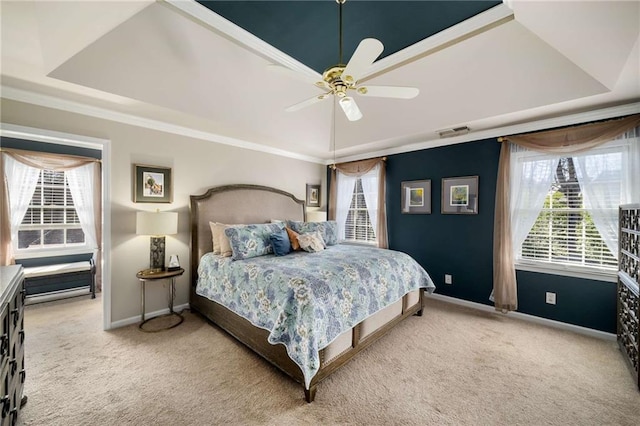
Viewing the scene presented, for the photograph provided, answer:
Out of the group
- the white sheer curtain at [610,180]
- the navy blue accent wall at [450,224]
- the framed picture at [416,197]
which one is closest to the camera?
the white sheer curtain at [610,180]

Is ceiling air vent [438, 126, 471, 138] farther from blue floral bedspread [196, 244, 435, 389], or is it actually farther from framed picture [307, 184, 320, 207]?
framed picture [307, 184, 320, 207]

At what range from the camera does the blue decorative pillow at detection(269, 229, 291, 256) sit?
10.5ft

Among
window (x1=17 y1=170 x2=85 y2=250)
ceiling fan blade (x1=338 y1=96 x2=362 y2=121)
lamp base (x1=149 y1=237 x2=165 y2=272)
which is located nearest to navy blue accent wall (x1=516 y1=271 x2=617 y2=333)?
ceiling fan blade (x1=338 y1=96 x2=362 y2=121)

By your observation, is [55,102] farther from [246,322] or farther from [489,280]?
[489,280]

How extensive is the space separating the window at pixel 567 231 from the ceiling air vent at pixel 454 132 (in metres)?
1.12

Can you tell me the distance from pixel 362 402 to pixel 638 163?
3.57 metres

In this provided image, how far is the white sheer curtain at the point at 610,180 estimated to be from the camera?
8.80ft

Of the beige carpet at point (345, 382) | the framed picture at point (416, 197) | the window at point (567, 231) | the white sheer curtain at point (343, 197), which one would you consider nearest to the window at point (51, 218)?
the beige carpet at point (345, 382)

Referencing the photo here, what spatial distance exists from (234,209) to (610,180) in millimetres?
4611

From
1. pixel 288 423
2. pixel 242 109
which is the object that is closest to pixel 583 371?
pixel 288 423

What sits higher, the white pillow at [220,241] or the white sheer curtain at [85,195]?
the white sheer curtain at [85,195]

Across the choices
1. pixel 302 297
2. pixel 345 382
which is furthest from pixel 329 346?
pixel 302 297

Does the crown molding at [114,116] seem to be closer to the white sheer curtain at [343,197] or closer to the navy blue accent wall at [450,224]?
the white sheer curtain at [343,197]

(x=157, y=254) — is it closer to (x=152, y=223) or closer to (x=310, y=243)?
(x=152, y=223)
